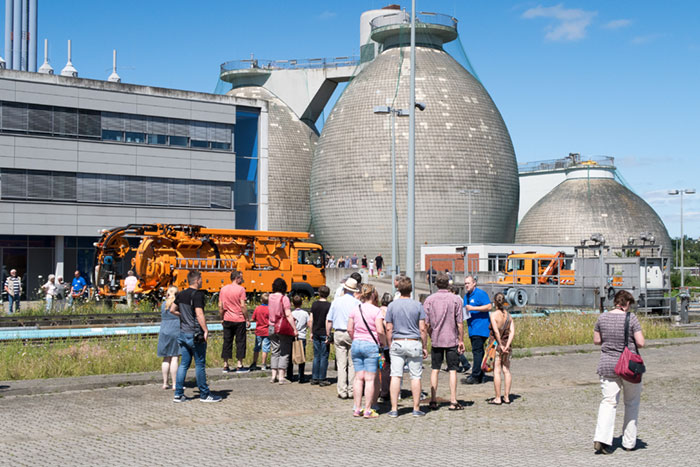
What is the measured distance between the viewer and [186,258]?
30094 millimetres

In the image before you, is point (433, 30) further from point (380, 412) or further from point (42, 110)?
point (380, 412)

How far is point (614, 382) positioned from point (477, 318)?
5107 millimetres

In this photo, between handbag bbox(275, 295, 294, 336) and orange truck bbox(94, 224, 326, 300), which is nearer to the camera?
handbag bbox(275, 295, 294, 336)

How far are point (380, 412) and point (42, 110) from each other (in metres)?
35.9

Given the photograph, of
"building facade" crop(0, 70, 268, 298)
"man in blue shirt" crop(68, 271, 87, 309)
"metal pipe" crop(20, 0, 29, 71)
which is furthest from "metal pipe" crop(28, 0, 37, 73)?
"man in blue shirt" crop(68, 271, 87, 309)

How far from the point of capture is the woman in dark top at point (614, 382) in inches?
363

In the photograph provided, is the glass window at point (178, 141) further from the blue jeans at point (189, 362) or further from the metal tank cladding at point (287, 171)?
the blue jeans at point (189, 362)

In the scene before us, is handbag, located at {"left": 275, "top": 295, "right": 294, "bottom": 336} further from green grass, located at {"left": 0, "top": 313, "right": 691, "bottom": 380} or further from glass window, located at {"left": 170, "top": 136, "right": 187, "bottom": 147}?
glass window, located at {"left": 170, "top": 136, "right": 187, "bottom": 147}

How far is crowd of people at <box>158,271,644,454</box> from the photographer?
9.57m

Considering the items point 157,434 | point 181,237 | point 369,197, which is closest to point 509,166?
point 369,197

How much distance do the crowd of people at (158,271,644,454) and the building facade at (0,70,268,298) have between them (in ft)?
99.7

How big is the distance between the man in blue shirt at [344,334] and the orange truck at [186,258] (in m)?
16.8

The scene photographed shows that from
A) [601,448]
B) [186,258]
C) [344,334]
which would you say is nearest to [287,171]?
[186,258]

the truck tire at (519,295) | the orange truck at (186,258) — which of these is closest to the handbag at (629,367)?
the truck tire at (519,295)
